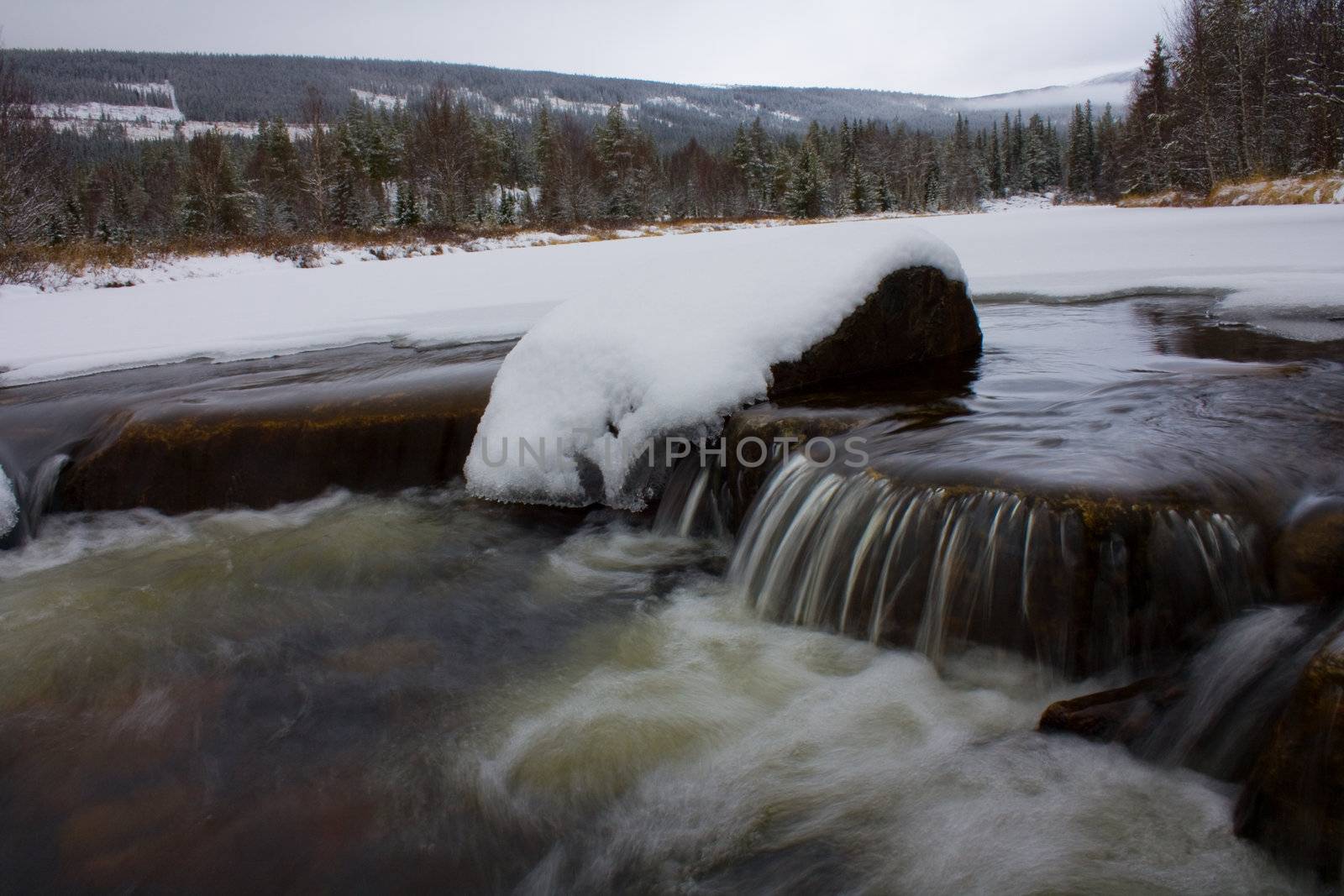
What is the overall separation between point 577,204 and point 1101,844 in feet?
189

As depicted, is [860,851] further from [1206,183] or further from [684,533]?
[1206,183]

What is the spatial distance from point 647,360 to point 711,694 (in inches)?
78.0

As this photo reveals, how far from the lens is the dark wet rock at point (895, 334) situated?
185 inches

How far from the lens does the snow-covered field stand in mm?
6188

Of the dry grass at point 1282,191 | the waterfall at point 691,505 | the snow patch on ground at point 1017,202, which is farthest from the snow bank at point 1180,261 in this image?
the snow patch on ground at point 1017,202

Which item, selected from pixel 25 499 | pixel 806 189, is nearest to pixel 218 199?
pixel 806 189

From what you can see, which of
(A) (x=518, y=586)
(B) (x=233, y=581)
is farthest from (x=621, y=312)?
(B) (x=233, y=581)

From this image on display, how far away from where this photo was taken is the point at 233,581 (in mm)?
3990

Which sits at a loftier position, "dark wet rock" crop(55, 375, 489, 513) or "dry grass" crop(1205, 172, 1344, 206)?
"dry grass" crop(1205, 172, 1344, 206)

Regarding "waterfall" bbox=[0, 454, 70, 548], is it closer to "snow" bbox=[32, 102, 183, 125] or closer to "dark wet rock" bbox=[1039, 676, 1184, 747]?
"dark wet rock" bbox=[1039, 676, 1184, 747]

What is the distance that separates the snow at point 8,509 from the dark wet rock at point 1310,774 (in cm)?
594

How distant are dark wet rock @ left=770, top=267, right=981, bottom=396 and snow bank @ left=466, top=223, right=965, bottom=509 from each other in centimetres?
8

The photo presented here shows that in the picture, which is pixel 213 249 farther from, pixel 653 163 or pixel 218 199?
pixel 653 163

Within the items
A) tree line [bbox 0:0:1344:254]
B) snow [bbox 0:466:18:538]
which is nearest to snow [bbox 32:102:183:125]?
tree line [bbox 0:0:1344:254]
